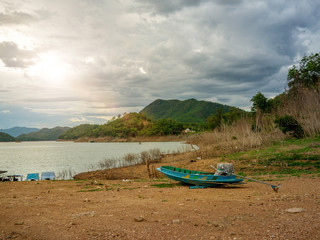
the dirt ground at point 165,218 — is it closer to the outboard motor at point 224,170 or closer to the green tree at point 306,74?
the outboard motor at point 224,170

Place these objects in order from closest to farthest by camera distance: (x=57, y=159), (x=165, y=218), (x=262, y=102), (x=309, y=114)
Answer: (x=165, y=218) < (x=309, y=114) < (x=57, y=159) < (x=262, y=102)

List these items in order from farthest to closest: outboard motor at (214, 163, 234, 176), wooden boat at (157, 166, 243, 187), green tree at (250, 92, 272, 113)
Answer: green tree at (250, 92, 272, 113), outboard motor at (214, 163, 234, 176), wooden boat at (157, 166, 243, 187)

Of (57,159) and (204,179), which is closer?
(204,179)

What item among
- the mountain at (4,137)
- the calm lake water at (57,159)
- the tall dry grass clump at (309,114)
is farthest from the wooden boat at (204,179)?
the mountain at (4,137)

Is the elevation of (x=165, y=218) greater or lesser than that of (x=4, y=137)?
lesser

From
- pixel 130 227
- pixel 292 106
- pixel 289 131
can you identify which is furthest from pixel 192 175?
pixel 292 106

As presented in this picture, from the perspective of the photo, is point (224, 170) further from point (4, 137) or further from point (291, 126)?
point (4, 137)

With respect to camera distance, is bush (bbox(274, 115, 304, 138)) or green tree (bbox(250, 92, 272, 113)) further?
green tree (bbox(250, 92, 272, 113))

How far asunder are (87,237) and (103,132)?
141 meters

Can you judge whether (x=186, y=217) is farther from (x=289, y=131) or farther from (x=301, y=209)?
(x=289, y=131)

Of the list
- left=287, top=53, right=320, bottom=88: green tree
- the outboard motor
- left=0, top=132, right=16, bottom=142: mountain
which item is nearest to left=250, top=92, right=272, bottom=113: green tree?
left=287, top=53, right=320, bottom=88: green tree

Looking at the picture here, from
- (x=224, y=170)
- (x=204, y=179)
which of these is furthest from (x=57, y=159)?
(x=224, y=170)

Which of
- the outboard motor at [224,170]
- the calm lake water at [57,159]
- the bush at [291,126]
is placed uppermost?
the bush at [291,126]

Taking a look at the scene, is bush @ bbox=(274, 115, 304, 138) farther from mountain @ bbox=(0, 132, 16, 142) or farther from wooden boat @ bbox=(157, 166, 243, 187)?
mountain @ bbox=(0, 132, 16, 142)
